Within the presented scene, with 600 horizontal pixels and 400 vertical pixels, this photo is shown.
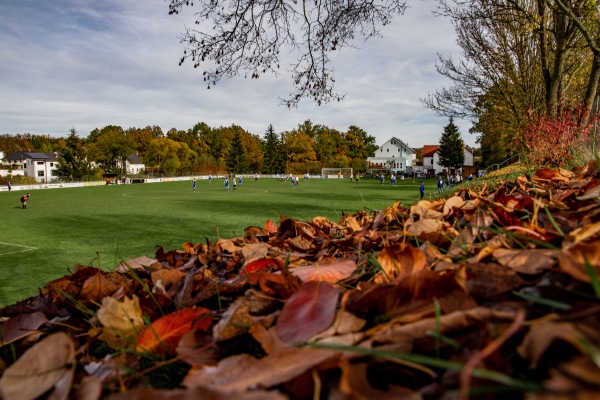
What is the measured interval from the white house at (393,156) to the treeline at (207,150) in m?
3.93

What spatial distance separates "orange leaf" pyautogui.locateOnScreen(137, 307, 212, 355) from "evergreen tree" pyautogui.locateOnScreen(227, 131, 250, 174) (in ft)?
→ 342

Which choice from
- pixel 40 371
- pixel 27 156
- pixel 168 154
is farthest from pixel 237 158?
pixel 40 371

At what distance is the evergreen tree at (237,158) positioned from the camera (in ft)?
340

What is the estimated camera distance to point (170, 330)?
0.95 metres

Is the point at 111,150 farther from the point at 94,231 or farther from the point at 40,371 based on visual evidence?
the point at 40,371

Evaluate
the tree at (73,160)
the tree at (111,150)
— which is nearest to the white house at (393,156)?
the tree at (111,150)

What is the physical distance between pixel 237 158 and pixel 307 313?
105m

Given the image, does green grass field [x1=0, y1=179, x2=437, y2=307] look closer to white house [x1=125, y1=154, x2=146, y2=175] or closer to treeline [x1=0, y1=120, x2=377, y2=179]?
treeline [x1=0, y1=120, x2=377, y2=179]

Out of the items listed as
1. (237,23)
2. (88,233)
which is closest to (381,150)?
(88,233)

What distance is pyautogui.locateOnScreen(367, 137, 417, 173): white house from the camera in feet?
351

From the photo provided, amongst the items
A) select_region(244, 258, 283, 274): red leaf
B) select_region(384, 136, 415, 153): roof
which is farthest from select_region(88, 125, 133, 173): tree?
select_region(244, 258, 283, 274): red leaf

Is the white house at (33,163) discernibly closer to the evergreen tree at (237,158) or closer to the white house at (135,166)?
the white house at (135,166)

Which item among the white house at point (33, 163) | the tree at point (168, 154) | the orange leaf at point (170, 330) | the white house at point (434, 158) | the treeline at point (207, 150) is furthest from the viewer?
the white house at point (33, 163)

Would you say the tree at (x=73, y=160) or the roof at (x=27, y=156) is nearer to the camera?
the tree at (x=73, y=160)
